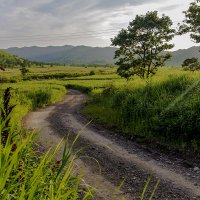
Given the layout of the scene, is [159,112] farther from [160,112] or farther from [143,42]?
[143,42]

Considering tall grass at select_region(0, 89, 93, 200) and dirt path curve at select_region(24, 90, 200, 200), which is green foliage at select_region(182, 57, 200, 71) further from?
tall grass at select_region(0, 89, 93, 200)

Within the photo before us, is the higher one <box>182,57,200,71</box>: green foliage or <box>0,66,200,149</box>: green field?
<box>182,57,200,71</box>: green foliage

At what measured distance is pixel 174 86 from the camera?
69.8 ft

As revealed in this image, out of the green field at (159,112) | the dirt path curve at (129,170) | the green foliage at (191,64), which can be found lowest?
the dirt path curve at (129,170)

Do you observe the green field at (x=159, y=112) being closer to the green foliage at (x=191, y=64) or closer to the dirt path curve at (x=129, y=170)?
the dirt path curve at (x=129, y=170)

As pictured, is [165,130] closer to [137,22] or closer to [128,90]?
[128,90]

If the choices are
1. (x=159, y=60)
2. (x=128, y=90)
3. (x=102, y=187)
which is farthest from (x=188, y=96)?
(x=159, y=60)

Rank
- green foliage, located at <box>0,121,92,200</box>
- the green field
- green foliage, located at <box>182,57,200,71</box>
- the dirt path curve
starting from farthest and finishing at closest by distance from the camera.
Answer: green foliage, located at <box>182,57,200,71</box> < the green field < the dirt path curve < green foliage, located at <box>0,121,92,200</box>

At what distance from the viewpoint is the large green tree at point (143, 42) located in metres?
47.1

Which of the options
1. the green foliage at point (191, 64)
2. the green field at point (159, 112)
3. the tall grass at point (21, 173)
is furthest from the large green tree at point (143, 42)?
the tall grass at point (21, 173)

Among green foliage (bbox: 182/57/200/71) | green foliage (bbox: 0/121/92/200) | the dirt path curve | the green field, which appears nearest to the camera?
green foliage (bbox: 0/121/92/200)

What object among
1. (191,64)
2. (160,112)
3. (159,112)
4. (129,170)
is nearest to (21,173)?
(129,170)

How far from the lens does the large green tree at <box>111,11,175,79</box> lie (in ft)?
154

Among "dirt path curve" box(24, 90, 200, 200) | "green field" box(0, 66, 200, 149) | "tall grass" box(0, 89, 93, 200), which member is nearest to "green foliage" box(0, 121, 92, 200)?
"tall grass" box(0, 89, 93, 200)
